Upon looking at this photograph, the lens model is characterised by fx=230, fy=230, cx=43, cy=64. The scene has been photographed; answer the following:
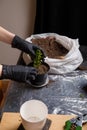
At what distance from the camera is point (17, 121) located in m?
0.93

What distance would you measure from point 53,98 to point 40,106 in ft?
0.85

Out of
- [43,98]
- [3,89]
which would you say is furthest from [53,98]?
[3,89]

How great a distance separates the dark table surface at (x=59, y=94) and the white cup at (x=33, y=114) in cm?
17

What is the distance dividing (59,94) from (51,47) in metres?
0.40

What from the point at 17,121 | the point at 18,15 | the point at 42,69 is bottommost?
the point at 17,121

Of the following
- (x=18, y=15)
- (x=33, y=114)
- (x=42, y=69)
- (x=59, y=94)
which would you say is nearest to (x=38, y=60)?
(x=42, y=69)

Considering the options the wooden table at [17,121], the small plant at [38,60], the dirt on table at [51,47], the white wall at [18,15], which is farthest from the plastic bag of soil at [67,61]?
the white wall at [18,15]

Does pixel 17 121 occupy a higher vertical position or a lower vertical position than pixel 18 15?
lower

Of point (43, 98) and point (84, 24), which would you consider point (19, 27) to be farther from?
point (43, 98)

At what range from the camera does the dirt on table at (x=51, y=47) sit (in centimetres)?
142

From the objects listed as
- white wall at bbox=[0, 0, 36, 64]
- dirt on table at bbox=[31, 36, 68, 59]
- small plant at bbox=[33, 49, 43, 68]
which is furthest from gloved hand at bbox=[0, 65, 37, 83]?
white wall at bbox=[0, 0, 36, 64]

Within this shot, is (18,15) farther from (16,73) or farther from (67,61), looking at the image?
(16,73)

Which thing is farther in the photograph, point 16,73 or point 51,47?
point 51,47

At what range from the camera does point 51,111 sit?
1.05m
